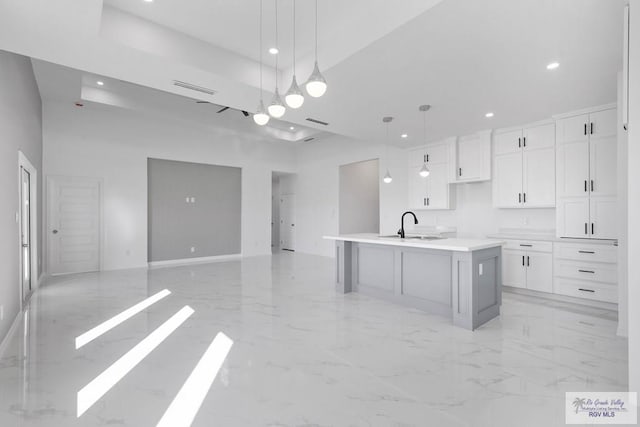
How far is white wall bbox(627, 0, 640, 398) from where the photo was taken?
6.23ft

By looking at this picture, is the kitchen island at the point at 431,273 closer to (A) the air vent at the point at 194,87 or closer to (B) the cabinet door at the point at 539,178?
(B) the cabinet door at the point at 539,178

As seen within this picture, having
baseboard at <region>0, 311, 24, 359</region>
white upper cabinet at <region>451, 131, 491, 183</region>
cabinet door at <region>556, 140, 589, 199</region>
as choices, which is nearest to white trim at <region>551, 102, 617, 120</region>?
cabinet door at <region>556, 140, 589, 199</region>

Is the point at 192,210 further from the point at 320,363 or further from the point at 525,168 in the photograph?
the point at 525,168

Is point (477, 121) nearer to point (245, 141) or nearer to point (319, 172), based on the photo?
point (319, 172)

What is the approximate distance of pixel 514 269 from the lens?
511cm

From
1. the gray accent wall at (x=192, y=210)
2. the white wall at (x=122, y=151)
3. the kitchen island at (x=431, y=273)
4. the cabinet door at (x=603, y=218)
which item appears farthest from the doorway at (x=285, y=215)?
the cabinet door at (x=603, y=218)

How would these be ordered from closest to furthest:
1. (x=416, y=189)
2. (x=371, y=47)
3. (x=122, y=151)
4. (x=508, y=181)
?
(x=371, y=47)
(x=508, y=181)
(x=416, y=189)
(x=122, y=151)

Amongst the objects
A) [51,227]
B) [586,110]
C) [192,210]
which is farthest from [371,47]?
[51,227]

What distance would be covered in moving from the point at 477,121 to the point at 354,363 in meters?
4.45

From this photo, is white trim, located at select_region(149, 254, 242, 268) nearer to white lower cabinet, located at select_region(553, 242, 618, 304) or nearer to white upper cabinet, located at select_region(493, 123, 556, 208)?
white upper cabinet, located at select_region(493, 123, 556, 208)

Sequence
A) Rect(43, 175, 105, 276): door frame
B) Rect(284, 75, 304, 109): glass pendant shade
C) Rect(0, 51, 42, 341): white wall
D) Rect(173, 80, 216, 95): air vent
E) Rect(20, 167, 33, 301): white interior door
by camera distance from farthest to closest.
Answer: Rect(43, 175, 105, 276): door frame → Rect(20, 167, 33, 301): white interior door → Rect(173, 80, 216, 95): air vent → Rect(0, 51, 42, 341): white wall → Rect(284, 75, 304, 109): glass pendant shade

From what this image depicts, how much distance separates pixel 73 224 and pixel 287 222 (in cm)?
599

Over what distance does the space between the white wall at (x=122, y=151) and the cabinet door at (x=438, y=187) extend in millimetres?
5298

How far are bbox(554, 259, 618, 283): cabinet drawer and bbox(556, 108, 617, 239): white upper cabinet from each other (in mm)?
417
